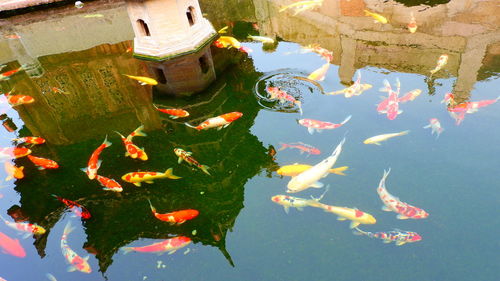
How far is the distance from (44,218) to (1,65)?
9536 mm

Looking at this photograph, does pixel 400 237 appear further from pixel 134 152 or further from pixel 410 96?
pixel 134 152

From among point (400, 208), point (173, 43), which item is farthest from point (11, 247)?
point (400, 208)

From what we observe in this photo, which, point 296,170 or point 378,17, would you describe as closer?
point 296,170

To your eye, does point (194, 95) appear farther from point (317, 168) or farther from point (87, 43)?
point (87, 43)

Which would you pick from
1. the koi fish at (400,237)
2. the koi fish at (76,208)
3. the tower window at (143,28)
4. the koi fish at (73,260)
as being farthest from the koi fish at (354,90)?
the koi fish at (73,260)

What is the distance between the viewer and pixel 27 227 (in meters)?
6.04

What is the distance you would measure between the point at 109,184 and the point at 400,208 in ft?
18.2

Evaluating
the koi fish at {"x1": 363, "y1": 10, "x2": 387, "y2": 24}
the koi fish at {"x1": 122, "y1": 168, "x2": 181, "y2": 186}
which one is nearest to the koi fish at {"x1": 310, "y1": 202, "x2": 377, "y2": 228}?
the koi fish at {"x1": 122, "y1": 168, "x2": 181, "y2": 186}

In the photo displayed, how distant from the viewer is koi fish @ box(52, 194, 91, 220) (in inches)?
240

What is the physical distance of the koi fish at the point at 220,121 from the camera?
7.34 m

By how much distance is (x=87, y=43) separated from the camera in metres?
13.2

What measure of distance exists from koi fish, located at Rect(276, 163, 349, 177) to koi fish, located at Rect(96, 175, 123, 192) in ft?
Answer: 10.7

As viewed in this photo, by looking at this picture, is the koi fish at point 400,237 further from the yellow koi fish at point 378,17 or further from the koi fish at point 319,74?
the yellow koi fish at point 378,17

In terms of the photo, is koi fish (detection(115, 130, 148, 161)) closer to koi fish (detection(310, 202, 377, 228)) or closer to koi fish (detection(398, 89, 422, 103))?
koi fish (detection(310, 202, 377, 228))
